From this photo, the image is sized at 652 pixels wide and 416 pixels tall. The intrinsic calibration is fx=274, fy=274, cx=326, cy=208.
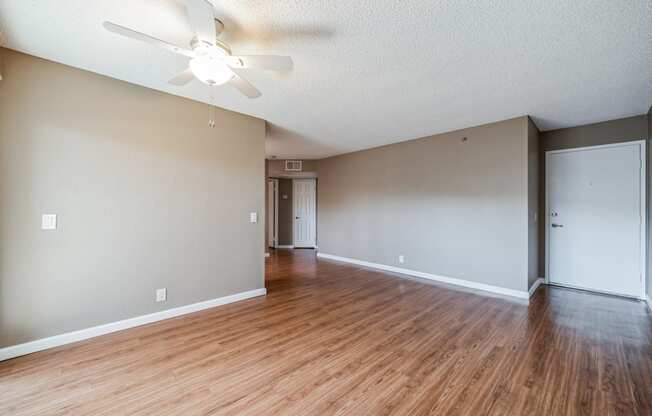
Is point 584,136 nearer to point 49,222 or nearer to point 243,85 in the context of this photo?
point 243,85

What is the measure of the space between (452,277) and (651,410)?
2726mm

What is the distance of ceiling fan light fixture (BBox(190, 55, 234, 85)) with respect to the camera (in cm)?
181

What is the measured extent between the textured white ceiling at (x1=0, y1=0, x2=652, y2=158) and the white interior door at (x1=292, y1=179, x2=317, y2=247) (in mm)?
4668

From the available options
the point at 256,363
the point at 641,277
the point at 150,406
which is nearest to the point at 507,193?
the point at 641,277

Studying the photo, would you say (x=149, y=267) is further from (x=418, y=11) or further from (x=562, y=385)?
(x=562, y=385)

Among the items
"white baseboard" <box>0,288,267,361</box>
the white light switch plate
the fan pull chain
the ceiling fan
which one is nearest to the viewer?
the ceiling fan

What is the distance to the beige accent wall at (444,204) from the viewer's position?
3760mm

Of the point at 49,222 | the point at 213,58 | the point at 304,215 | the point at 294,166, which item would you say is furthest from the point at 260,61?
the point at 304,215

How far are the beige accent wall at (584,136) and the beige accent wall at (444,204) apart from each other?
103 cm

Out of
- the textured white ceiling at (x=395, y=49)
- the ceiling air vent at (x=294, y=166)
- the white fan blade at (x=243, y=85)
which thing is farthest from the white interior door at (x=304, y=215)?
the white fan blade at (x=243, y=85)

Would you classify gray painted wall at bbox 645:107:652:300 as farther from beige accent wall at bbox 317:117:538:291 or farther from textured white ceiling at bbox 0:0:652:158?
beige accent wall at bbox 317:117:538:291

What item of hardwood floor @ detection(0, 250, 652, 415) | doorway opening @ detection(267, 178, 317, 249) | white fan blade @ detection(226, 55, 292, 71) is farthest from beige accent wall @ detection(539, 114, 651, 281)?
doorway opening @ detection(267, 178, 317, 249)

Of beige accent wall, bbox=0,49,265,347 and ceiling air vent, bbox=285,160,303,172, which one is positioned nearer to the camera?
beige accent wall, bbox=0,49,265,347

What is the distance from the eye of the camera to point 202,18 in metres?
1.49
